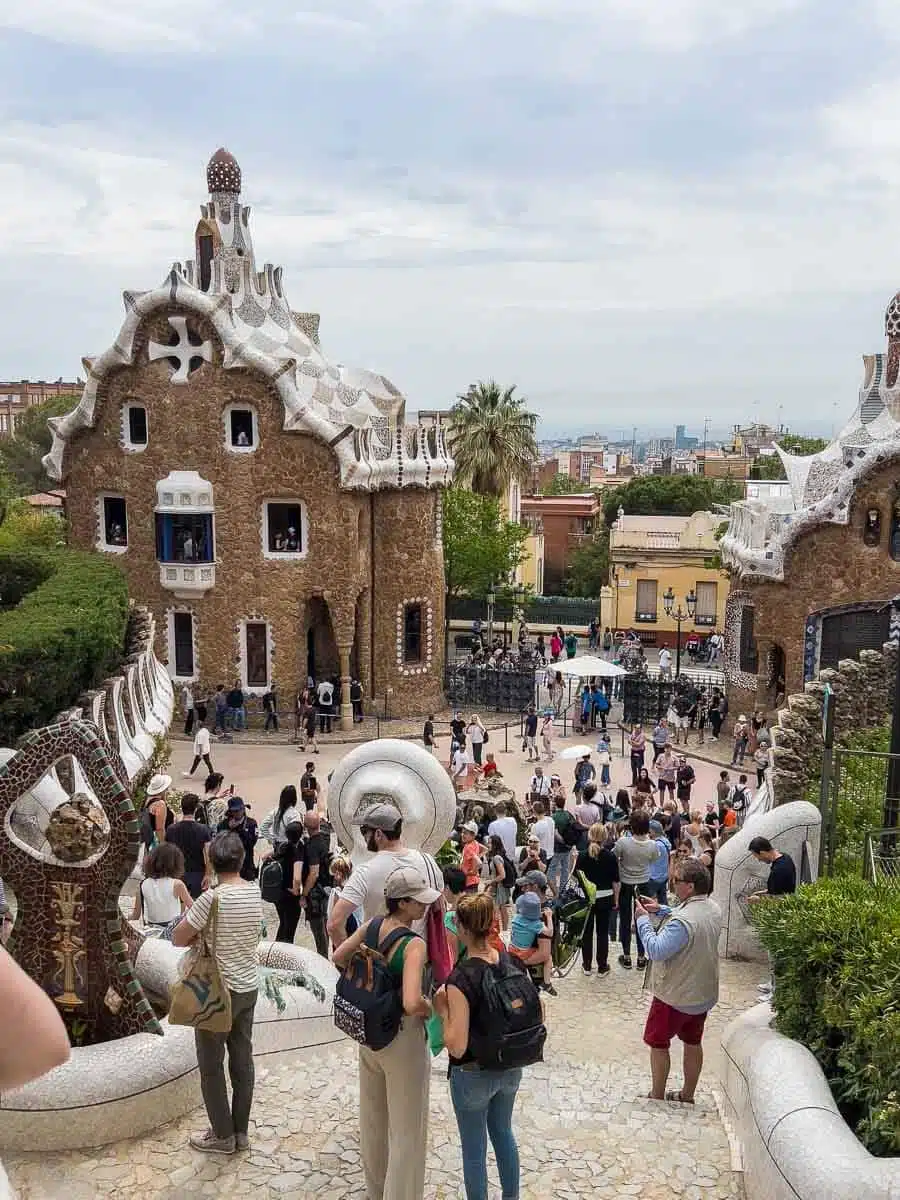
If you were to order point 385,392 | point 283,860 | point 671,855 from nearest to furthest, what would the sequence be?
point 283,860 → point 671,855 → point 385,392

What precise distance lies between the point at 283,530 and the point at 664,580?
58.6 feet

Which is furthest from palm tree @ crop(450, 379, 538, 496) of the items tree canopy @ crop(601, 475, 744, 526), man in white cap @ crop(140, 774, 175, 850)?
man in white cap @ crop(140, 774, 175, 850)

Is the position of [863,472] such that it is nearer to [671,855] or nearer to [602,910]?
[671,855]

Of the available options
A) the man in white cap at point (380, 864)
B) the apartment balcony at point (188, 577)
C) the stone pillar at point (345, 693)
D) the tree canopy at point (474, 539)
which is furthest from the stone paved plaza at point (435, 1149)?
the tree canopy at point (474, 539)

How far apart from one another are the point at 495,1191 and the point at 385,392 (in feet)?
79.0

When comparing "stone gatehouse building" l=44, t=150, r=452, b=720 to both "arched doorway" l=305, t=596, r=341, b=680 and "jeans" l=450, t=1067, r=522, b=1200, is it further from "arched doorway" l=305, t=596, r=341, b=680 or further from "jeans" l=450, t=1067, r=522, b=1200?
"jeans" l=450, t=1067, r=522, b=1200

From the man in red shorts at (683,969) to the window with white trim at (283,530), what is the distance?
62.8 ft

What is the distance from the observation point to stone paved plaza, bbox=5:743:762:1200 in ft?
18.7

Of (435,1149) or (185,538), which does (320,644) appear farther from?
(435,1149)

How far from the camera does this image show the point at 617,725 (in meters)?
25.7

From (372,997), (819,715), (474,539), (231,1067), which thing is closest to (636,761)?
(819,715)

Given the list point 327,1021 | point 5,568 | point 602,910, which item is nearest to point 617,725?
point 5,568

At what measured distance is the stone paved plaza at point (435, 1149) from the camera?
571cm

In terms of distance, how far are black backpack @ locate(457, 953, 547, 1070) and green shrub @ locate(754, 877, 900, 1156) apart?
1435 millimetres
